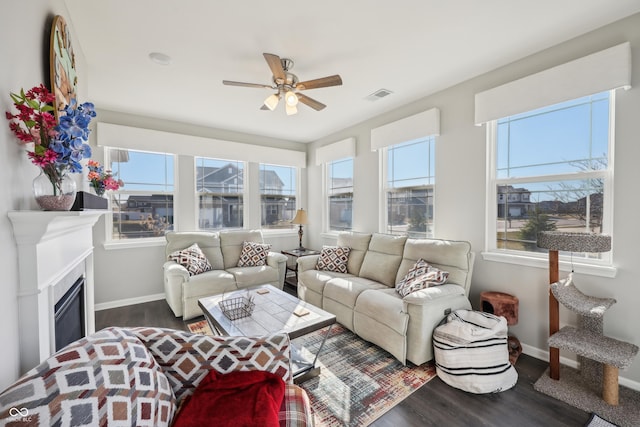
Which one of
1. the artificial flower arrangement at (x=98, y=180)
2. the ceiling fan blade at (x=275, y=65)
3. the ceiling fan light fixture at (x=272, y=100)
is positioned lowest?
the artificial flower arrangement at (x=98, y=180)

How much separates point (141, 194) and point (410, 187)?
3.79 metres

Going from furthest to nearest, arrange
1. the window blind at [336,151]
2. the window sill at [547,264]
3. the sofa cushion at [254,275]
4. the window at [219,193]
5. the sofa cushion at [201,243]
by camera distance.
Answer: the window at [219,193] → the window blind at [336,151] → the sofa cushion at [201,243] → the sofa cushion at [254,275] → the window sill at [547,264]

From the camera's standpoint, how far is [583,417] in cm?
173

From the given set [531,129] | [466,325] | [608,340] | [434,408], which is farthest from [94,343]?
[531,129]

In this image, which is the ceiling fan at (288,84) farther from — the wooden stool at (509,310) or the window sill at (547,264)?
the wooden stool at (509,310)

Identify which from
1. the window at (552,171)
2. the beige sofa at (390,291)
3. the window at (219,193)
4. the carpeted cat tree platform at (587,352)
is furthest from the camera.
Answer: the window at (219,193)

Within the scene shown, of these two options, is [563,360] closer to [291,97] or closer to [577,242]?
[577,242]

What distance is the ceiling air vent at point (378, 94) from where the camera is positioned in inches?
122

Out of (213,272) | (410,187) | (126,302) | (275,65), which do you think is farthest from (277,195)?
(275,65)

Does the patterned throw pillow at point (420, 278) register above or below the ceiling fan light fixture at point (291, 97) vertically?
below

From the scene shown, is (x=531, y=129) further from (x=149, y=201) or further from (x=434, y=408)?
(x=149, y=201)

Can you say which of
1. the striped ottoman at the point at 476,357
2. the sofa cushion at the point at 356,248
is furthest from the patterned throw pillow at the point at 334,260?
the striped ottoman at the point at 476,357

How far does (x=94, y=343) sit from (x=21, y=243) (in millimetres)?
498

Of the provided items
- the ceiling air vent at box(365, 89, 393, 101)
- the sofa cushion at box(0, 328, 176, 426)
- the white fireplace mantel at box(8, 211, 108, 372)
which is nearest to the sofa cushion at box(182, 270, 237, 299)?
the white fireplace mantel at box(8, 211, 108, 372)
